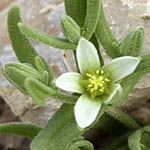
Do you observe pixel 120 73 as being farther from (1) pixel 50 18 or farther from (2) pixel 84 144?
(1) pixel 50 18

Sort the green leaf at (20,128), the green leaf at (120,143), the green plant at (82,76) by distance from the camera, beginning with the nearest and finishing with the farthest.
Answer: the green plant at (82,76), the green leaf at (20,128), the green leaf at (120,143)

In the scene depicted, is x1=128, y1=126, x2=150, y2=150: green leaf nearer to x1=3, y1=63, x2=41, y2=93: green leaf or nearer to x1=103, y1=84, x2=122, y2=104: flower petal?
x1=103, y1=84, x2=122, y2=104: flower petal

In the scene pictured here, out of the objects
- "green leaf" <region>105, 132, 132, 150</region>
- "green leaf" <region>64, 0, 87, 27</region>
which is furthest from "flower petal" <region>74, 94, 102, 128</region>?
"green leaf" <region>105, 132, 132, 150</region>

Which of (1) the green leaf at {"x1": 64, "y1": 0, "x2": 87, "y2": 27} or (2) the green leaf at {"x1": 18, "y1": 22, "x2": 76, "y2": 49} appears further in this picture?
(1) the green leaf at {"x1": 64, "y1": 0, "x2": 87, "y2": 27}

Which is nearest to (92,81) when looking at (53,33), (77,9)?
(77,9)

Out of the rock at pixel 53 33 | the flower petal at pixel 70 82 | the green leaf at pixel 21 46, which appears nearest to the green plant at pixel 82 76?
the flower petal at pixel 70 82

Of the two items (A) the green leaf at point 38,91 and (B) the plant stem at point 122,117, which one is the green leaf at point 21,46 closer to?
(A) the green leaf at point 38,91
